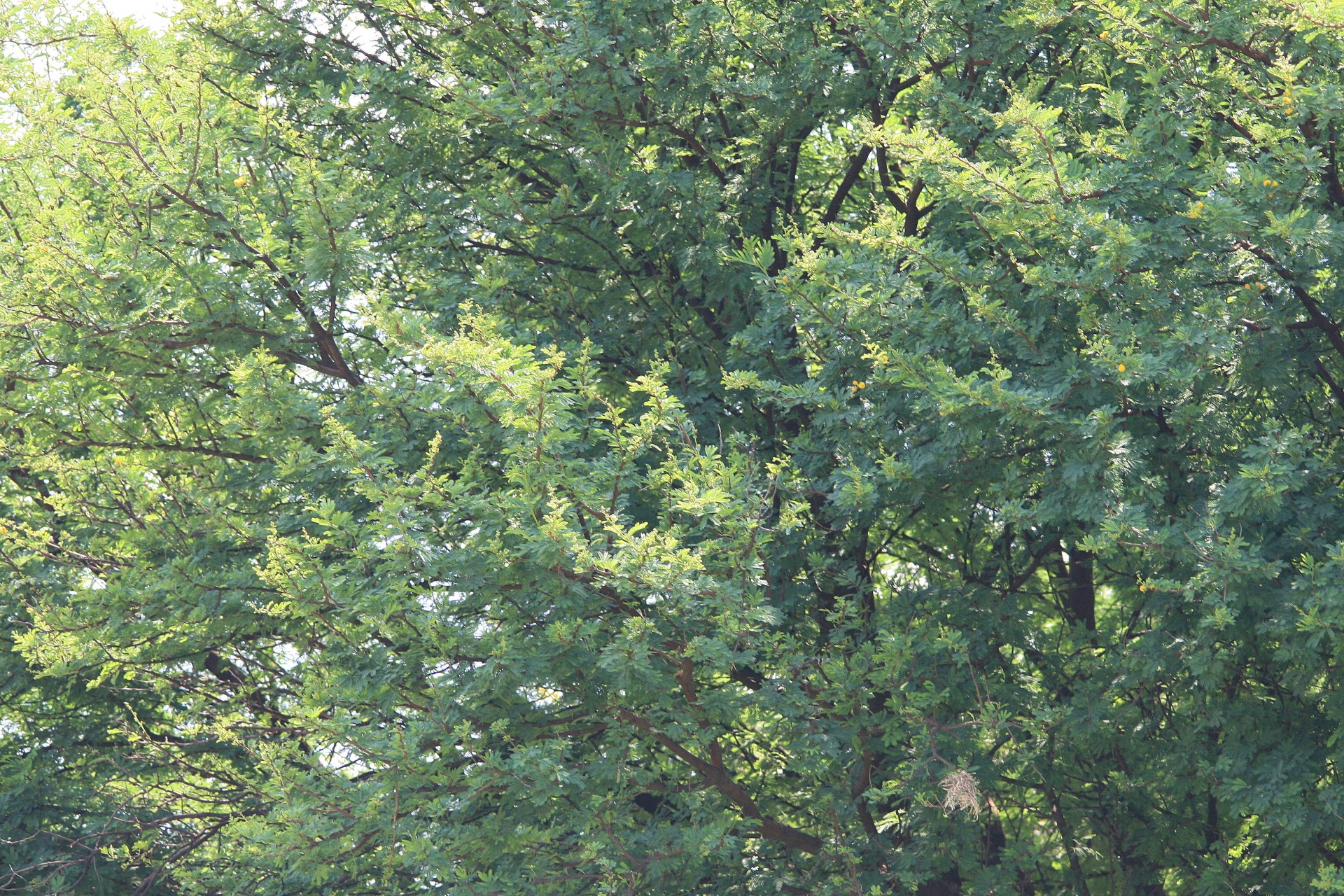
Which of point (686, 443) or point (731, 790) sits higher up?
point (686, 443)

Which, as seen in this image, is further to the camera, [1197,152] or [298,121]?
[298,121]

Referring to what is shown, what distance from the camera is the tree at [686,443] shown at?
22.5 feet

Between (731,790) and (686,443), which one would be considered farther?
(731,790)

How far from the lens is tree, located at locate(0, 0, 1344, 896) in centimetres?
686

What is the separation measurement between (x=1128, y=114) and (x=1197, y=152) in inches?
35.7

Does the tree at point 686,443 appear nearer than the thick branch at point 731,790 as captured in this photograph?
Yes

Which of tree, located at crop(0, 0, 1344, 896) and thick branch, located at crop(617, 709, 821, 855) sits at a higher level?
tree, located at crop(0, 0, 1344, 896)

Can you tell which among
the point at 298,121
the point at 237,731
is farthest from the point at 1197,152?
the point at 237,731

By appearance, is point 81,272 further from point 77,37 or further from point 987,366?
point 987,366

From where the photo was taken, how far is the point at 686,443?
7.52m

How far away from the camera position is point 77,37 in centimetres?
1013

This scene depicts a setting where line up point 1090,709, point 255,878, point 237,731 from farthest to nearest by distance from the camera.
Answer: point 237,731
point 255,878
point 1090,709

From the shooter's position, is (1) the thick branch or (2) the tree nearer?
(2) the tree

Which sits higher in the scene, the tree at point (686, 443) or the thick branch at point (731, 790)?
the tree at point (686, 443)
